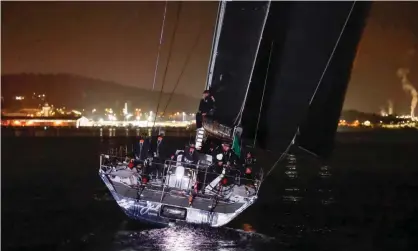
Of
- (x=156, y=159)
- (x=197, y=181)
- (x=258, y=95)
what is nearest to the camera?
(x=258, y=95)

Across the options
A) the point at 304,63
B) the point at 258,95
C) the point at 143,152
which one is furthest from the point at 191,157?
the point at 304,63

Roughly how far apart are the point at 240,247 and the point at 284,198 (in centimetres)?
1417

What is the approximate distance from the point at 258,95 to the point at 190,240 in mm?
5574

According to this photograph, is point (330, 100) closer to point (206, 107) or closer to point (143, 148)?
point (206, 107)

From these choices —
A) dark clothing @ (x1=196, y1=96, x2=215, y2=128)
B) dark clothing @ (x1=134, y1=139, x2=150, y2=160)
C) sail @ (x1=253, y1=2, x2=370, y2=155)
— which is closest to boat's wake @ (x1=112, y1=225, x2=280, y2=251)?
dark clothing @ (x1=134, y1=139, x2=150, y2=160)

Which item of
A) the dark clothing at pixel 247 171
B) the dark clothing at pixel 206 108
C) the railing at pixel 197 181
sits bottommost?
the railing at pixel 197 181

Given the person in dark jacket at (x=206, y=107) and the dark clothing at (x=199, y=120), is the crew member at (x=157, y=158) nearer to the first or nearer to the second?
the dark clothing at (x=199, y=120)

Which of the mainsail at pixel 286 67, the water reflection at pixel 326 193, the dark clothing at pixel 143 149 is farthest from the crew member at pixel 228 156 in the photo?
the water reflection at pixel 326 193

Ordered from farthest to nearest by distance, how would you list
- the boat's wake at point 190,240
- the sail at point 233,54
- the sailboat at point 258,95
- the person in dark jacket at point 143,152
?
1. the boat's wake at point 190,240
2. the person in dark jacket at point 143,152
3. the sail at point 233,54
4. the sailboat at point 258,95

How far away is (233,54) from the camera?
15.2 m

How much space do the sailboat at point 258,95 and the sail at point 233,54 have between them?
1.1 inches

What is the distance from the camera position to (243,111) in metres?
14.4

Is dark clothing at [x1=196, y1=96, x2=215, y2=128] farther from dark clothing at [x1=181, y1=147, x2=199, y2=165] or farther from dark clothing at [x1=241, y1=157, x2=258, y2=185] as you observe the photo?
dark clothing at [x1=241, y1=157, x2=258, y2=185]

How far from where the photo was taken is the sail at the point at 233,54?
14.2 metres
